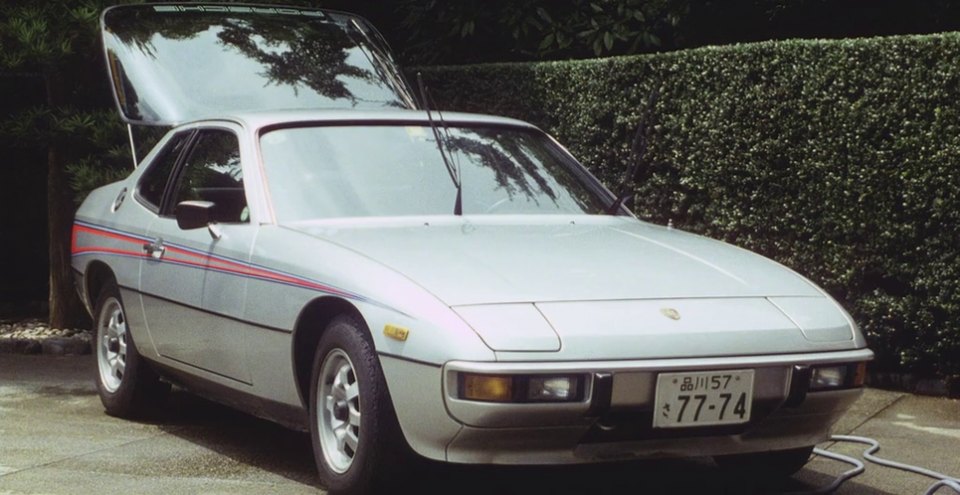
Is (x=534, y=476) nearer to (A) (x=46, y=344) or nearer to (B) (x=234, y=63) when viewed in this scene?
(B) (x=234, y=63)

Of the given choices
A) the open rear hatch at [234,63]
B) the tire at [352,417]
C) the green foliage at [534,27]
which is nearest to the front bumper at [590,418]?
the tire at [352,417]

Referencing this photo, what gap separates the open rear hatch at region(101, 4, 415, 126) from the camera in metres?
9.42

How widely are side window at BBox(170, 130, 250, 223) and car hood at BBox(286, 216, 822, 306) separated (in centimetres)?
57

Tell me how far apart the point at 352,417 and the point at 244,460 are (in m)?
1.15

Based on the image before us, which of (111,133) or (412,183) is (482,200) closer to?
(412,183)

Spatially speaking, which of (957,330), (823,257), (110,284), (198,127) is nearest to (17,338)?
(110,284)

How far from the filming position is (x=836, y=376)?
5.08 m

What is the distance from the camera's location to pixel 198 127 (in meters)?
6.93

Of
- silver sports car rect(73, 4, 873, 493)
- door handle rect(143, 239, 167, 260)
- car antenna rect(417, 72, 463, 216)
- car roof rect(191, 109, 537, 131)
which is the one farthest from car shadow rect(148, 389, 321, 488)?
car roof rect(191, 109, 537, 131)

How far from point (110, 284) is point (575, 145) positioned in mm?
3856

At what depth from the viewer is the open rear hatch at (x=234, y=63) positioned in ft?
30.9

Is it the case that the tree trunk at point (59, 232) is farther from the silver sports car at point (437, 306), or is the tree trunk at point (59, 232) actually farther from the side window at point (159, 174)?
the side window at point (159, 174)

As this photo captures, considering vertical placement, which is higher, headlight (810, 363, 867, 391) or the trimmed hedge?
the trimmed hedge

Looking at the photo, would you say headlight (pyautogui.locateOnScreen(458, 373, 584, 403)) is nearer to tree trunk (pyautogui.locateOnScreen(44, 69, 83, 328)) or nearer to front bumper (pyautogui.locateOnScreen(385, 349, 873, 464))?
front bumper (pyautogui.locateOnScreen(385, 349, 873, 464))
